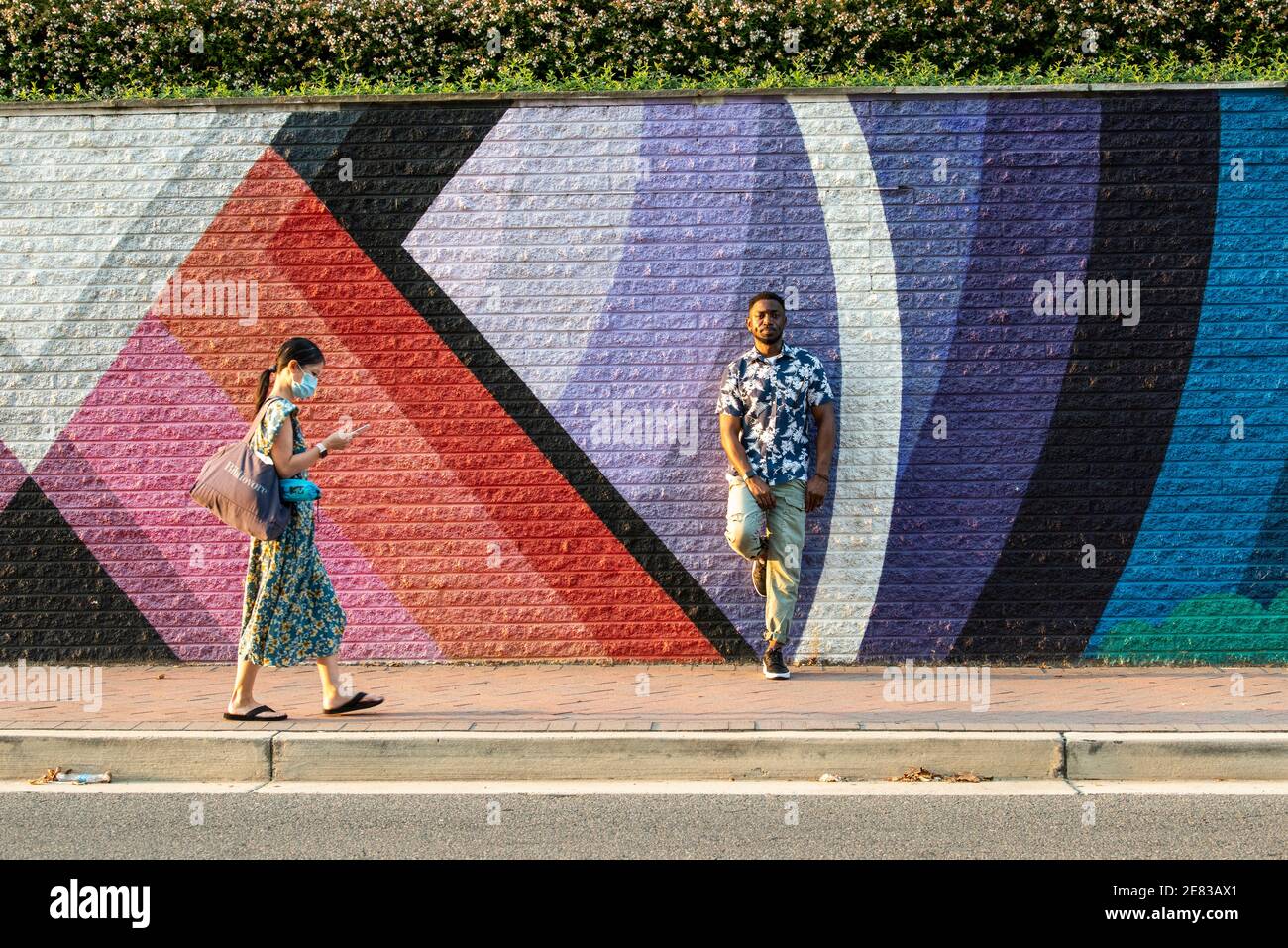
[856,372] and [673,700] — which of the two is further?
[856,372]

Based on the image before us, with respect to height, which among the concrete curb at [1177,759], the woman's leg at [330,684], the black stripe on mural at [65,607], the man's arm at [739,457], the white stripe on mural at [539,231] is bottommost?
the concrete curb at [1177,759]

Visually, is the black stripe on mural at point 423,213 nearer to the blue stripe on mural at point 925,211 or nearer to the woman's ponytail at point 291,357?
the woman's ponytail at point 291,357

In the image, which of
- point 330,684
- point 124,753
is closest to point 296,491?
point 330,684

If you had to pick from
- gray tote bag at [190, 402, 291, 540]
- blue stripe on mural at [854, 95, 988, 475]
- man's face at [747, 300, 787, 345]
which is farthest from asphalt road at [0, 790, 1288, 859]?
blue stripe on mural at [854, 95, 988, 475]

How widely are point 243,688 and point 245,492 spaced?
1016mm

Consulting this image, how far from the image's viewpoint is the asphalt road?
5.60 meters

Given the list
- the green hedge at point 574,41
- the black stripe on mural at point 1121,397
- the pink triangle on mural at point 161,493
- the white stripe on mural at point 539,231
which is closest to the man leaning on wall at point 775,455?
the white stripe on mural at point 539,231

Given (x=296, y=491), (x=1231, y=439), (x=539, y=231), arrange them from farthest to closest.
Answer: (x=539, y=231), (x=1231, y=439), (x=296, y=491)

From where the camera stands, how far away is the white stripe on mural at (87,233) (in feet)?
29.7

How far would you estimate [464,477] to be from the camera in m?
8.93

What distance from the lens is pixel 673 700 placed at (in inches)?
304

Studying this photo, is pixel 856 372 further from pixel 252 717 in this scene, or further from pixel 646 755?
pixel 252 717

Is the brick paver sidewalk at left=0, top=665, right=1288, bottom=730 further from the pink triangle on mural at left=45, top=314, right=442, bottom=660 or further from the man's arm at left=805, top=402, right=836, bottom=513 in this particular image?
the man's arm at left=805, top=402, right=836, bottom=513

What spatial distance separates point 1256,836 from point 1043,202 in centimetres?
438
